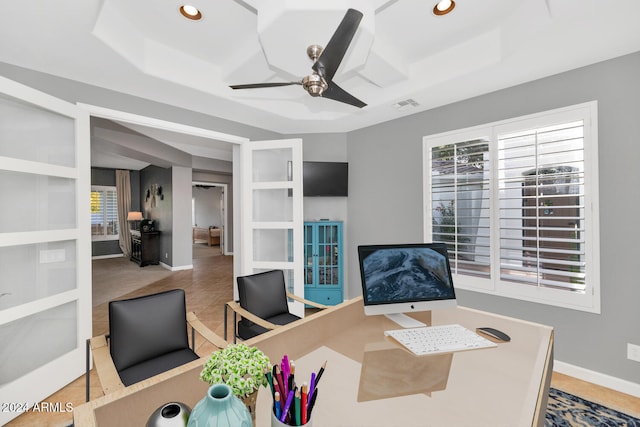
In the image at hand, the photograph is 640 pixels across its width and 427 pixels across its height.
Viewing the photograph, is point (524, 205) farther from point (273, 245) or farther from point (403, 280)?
point (273, 245)

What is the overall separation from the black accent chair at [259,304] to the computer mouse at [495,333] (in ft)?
3.61

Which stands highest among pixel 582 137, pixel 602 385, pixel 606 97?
pixel 606 97

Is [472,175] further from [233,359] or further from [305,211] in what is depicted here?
[233,359]

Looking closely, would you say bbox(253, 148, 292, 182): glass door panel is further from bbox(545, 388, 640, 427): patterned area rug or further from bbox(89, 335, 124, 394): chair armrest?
bbox(545, 388, 640, 427): patterned area rug

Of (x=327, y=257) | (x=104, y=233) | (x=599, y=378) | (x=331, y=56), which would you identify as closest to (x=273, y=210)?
(x=327, y=257)

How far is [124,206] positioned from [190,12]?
800cm

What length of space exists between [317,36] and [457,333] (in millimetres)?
1887

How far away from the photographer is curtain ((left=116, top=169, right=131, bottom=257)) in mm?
8289

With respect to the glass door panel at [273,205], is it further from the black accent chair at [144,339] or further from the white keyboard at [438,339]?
the white keyboard at [438,339]

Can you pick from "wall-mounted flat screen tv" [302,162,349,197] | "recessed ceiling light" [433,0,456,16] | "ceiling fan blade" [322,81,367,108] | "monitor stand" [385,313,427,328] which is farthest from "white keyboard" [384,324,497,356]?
"wall-mounted flat screen tv" [302,162,349,197]

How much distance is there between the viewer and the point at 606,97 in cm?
223

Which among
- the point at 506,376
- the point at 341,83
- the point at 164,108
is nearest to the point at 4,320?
the point at 164,108

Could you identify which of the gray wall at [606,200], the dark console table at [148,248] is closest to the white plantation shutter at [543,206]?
the gray wall at [606,200]

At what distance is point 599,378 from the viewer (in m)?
2.27
